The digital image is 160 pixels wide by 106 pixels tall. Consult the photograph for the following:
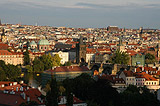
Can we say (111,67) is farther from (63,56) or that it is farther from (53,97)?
Result: (53,97)

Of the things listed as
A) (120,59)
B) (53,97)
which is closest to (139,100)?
(53,97)

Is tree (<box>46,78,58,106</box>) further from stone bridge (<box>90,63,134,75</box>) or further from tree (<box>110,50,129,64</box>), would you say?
tree (<box>110,50,129,64</box>)

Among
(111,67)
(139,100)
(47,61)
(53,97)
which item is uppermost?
(53,97)

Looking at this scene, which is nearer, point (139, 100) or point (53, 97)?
point (53, 97)

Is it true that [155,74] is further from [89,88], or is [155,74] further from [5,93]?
[5,93]

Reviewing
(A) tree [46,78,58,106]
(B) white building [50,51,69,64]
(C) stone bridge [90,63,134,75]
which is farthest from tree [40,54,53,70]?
(A) tree [46,78,58,106]

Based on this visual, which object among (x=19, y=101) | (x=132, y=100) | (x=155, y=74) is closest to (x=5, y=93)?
(x=19, y=101)

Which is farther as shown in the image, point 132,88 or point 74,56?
point 74,56

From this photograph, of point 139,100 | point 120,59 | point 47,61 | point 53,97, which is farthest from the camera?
point 47,61

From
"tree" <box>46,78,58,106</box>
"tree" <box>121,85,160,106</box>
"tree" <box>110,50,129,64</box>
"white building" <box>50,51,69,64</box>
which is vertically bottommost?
"white building" <box>50,51,69,64</box>

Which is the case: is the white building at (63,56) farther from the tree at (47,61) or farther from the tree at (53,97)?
the tree at (53,97)

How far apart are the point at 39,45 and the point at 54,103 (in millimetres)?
86381

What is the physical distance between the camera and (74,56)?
308 feet

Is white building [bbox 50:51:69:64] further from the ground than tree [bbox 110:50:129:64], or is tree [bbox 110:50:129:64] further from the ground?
tree [bbox 110:50:129:64]
